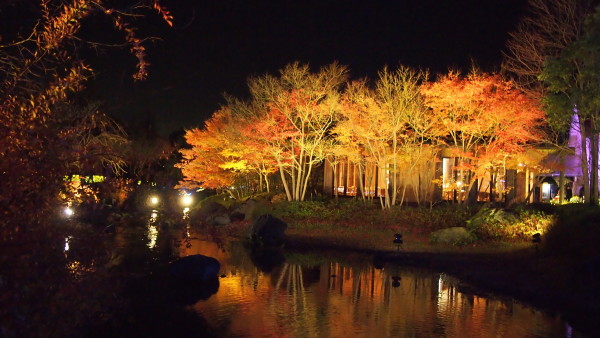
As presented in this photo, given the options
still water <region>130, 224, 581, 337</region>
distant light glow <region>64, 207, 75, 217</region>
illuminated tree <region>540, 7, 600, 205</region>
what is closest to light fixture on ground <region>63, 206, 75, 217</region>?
distant light glow <region>64, 207, 75, 217</region>

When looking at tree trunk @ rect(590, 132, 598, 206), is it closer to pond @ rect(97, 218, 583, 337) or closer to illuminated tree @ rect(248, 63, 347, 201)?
pond @ rect(97, 218, 583, 337)

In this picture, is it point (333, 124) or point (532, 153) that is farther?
point (333, 124)

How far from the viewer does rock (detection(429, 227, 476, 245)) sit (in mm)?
21375

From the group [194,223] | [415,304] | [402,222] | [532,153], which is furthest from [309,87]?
[194,223]

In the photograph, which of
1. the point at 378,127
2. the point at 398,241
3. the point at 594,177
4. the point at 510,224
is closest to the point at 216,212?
the point at 378,127

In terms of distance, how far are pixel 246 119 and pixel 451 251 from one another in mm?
15927

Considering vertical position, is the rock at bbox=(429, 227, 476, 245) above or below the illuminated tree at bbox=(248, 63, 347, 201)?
A: below

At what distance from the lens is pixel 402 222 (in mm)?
25391

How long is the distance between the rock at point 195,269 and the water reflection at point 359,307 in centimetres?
54

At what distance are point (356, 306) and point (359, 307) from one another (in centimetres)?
13

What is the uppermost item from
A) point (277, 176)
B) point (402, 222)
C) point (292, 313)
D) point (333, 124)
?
point (333, 124)

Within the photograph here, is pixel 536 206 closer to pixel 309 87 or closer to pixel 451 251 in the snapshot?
pixel 451 251

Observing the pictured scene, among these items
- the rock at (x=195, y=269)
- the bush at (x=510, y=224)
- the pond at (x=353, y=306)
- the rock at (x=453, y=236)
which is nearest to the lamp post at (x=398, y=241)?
the pond at (x=353, y=306)

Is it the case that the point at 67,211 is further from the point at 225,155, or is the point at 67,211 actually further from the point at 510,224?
the point at 225,155
